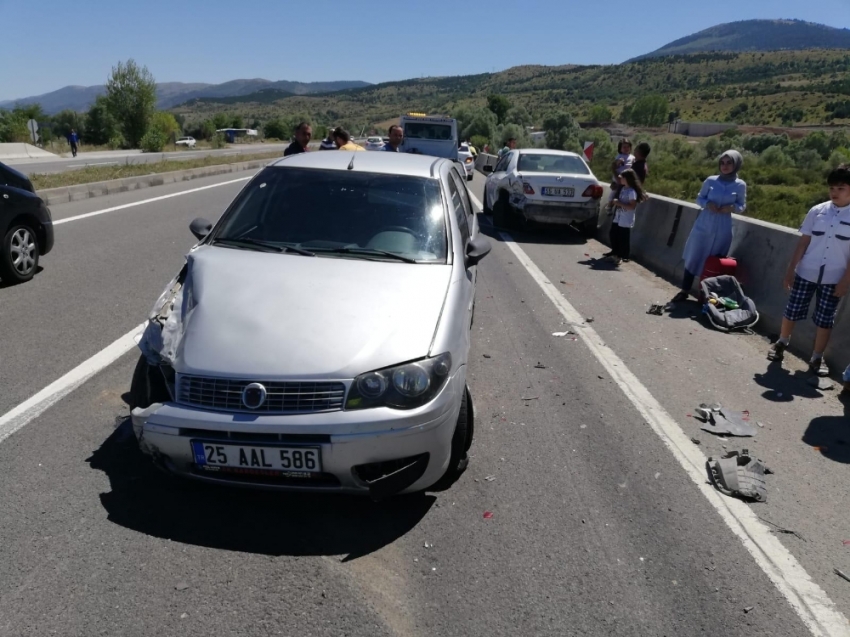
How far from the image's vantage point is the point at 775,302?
749cm

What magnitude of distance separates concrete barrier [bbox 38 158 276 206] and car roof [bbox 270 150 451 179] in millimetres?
6803

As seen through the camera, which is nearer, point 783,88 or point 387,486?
point 387,486

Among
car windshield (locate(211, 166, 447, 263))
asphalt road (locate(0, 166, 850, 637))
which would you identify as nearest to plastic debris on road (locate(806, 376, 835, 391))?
asphalt road (locate(0, 166, 850, 637))

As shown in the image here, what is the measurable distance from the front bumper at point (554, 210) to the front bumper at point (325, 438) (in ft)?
33.0

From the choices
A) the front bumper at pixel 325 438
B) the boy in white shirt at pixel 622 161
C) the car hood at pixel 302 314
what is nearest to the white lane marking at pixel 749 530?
the front bumper at pixel 325 438

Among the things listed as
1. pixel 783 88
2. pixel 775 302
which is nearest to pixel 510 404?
pixel 775 302

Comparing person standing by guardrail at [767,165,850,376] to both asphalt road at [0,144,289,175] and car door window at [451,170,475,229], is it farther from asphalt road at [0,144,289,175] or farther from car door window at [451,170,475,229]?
asphalt road at [0,144,289,175]

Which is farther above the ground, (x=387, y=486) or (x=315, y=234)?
(x=315, y=234)

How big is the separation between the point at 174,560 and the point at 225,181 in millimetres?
22856

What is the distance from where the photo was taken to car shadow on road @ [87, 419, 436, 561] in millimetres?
3354

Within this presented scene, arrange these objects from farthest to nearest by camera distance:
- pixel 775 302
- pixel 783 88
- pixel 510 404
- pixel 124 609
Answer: pixel 783 88 < pixel 775 302 < pixel 510 404 < pixel 124 609

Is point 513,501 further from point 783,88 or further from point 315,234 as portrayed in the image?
point 783,88

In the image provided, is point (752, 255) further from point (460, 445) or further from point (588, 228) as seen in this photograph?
point (588, 228)

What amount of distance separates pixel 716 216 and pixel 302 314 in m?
6.42
